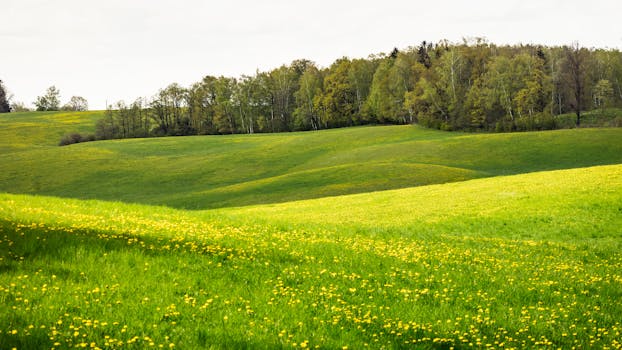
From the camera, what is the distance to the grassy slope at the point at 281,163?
201 feet

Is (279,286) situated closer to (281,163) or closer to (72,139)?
(281,163)

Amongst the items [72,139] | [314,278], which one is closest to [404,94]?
[72,139]

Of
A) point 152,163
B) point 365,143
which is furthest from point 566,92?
point 152,163

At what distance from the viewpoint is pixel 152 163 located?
296 ft

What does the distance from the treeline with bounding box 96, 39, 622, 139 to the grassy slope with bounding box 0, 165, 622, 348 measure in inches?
3482

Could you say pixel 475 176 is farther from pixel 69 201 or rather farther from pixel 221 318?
pixel 221 318

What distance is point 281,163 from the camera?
85.8m

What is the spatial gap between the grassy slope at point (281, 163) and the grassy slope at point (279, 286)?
3687 cm

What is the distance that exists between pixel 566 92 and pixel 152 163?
293 feet

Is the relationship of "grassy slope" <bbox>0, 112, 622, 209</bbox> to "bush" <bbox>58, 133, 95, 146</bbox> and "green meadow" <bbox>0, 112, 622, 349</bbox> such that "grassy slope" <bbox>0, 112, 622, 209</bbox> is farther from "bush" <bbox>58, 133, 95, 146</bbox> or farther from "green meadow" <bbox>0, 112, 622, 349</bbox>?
"green meadow" <bbox>0, 112, 622, 349</bbox>

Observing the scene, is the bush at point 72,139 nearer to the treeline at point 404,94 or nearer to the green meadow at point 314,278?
the treeline at point 404,94

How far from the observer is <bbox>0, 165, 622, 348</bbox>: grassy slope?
8875 millimetres

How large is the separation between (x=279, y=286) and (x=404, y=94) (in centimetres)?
11515

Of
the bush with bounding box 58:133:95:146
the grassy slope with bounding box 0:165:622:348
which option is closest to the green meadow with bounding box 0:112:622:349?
the grassy slope with bounding box 0:165:622:348
